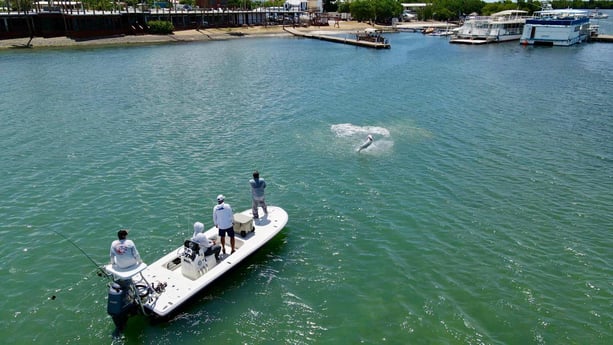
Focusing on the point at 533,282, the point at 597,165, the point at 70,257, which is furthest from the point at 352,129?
the point at 70,257

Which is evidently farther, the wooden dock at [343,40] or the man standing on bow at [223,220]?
the wooden dock at [343,40]

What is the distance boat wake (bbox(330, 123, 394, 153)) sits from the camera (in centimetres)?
3161

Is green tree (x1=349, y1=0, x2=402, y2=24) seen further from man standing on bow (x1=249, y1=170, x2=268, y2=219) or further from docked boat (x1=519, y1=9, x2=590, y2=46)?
man standing on bow (x1=249, y1=170, x2=268, y2=219)

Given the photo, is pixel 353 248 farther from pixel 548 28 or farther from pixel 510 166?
pixel 548 28

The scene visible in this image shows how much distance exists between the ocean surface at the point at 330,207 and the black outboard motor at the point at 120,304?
0.44 m

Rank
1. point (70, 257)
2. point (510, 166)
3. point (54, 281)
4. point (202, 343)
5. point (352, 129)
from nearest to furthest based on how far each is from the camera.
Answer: point (202, 343) → point (54, 281) → point (70, 257) → point (510, 166) → point (352, 129)

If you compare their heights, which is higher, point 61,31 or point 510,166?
point 61,31

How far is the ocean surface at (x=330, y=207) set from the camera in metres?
14.8

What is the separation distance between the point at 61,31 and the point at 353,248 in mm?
109616

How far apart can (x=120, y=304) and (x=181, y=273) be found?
2.51 meters

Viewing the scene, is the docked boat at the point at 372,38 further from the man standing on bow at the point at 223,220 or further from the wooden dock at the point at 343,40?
the man standing on bow at the point at 223,220

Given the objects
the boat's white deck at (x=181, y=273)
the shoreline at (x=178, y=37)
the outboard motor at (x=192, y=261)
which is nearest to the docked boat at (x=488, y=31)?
the shoreline at (x=178, y=37)

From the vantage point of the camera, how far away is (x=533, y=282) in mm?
16953

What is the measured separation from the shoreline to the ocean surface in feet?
162
